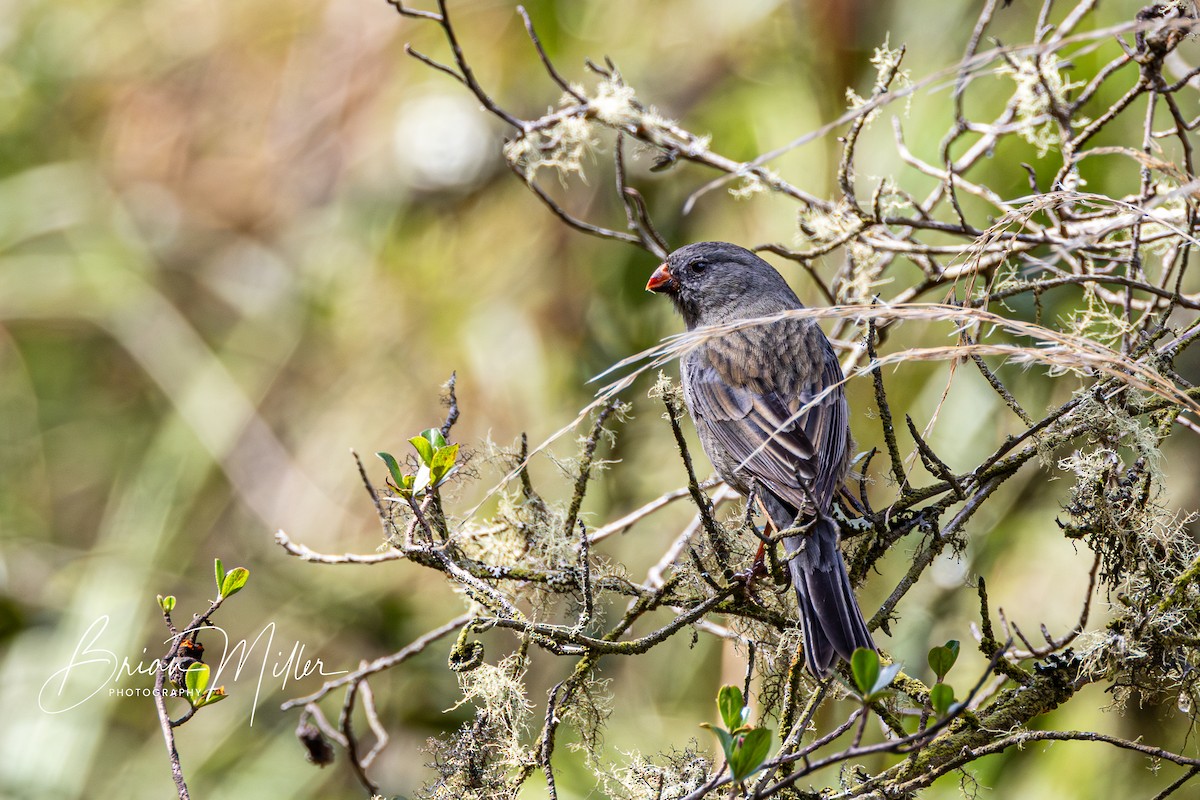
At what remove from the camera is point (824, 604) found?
2.34m

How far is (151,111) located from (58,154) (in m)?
0.61

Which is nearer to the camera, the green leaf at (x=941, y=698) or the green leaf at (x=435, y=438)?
the green leaf at (x=941, y=698)

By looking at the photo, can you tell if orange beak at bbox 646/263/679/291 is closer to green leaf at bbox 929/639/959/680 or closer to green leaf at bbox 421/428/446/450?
green leaf at bbox 421/428/446/450

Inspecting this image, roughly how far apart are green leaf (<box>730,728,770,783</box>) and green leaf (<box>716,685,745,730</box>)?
0.45 feet

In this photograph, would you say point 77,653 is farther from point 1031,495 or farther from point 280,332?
point 1031,495

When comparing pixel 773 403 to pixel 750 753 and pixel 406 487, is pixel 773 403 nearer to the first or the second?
pixel 406 487

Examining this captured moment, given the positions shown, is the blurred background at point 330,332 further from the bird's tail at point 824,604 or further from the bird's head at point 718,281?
the bird's tail at point 824,604

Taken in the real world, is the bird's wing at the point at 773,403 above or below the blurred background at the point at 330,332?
below

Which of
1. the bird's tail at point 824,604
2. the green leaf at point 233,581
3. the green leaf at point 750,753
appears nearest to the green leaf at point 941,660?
the bird's tail at point 824,604

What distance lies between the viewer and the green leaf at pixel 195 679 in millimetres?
2008

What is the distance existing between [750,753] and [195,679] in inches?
43.4

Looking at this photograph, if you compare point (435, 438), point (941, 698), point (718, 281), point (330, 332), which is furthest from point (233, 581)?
point (330, 332)

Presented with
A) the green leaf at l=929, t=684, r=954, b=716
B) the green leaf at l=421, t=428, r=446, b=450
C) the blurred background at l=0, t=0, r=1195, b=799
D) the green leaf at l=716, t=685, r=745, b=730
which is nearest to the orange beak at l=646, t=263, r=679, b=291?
the blurred background at l=0, t=0, r=1195, b=799

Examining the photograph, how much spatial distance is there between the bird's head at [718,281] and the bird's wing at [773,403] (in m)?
0.37
